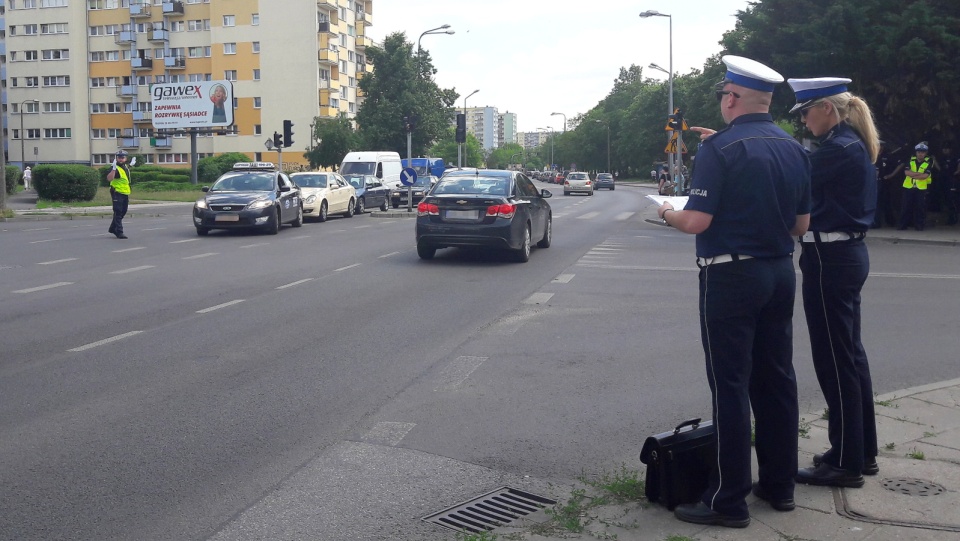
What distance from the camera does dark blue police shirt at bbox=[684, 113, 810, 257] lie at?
14.2 ft

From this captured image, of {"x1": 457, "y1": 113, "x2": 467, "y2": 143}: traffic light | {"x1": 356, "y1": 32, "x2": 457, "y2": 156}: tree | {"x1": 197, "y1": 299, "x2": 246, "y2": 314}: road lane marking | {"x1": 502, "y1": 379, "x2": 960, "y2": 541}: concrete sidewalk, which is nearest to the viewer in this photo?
{"x1": 502, "y1": 379, "x2": 960, "y2": 541}: concrete sidewalk

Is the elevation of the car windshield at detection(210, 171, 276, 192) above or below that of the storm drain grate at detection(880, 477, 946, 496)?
above

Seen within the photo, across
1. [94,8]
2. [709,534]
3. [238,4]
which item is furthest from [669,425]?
[94,8]

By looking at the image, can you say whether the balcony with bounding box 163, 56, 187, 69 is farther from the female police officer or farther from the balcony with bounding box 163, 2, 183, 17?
the female police officer

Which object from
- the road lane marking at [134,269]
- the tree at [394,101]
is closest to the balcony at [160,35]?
the tree at [394,101]

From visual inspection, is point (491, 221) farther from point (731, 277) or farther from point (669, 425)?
point (731, 277)

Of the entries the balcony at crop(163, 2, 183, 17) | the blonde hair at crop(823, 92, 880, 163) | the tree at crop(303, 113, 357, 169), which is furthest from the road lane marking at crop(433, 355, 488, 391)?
the balcony at crop(163, 2, 183, 17)

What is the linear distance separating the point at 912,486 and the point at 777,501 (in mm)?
815

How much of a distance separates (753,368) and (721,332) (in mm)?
356

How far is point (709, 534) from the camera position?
425 centimetres

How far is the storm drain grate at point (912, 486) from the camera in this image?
15.5ft

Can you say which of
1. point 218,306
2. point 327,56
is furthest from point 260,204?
point 327,56

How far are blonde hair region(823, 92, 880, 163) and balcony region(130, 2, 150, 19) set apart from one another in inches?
3823

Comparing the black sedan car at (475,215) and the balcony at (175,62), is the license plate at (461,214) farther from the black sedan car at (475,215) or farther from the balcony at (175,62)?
the balcony at (175,62)
